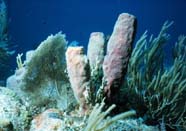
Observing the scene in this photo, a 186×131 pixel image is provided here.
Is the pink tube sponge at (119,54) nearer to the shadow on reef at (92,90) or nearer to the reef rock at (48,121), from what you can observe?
the shadow on reef at (92,90)

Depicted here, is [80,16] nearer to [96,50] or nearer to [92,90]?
[96,50]

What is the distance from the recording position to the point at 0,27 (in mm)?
11211

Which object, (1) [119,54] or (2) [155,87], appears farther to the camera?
(2) [155,87]

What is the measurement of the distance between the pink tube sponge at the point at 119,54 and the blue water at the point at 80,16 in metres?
32.4

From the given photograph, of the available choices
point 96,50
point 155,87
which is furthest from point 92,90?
point 155,87

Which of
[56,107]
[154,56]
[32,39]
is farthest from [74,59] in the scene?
[32,39]

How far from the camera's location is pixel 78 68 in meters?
4.05

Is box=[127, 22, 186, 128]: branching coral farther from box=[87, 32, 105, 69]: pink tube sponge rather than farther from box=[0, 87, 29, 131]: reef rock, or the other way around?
box=[0, 87, 29, 131]: reef rock

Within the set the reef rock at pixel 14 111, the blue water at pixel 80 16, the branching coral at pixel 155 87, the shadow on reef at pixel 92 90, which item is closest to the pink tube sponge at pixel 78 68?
the shadow on reef at pixel 92 90

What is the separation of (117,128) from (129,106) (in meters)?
1.10

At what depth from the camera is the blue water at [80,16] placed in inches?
1515

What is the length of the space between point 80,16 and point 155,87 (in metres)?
59.7

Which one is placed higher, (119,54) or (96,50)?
(96,50)

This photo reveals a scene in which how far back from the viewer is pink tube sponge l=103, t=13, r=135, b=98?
4.38m
